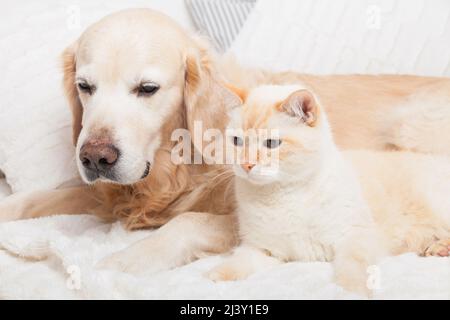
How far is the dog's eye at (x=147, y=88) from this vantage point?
1.76m

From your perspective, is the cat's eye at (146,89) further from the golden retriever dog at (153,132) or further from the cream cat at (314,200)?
the cream cat at (314,200)

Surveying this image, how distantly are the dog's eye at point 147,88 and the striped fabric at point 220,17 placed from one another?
1.08 m

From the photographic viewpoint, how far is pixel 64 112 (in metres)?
2.29

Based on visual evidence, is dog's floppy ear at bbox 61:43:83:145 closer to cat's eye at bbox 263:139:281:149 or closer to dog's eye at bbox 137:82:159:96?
dog's eye at bbox 137:82:159:96

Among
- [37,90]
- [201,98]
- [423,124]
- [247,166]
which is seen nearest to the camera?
[247,166]

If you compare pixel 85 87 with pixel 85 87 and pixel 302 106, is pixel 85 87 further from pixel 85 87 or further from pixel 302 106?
pixel 302 106

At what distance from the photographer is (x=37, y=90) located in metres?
2.33

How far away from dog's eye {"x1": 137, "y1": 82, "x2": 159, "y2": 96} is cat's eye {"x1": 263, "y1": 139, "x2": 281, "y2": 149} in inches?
17.0

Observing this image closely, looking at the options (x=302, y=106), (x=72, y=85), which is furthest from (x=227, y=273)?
(x=72, y=85)

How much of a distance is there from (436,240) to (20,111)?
Result: 4.79 ft

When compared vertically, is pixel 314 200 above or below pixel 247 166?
below

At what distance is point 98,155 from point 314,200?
55 cm

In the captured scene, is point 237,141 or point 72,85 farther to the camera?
point 72,85
